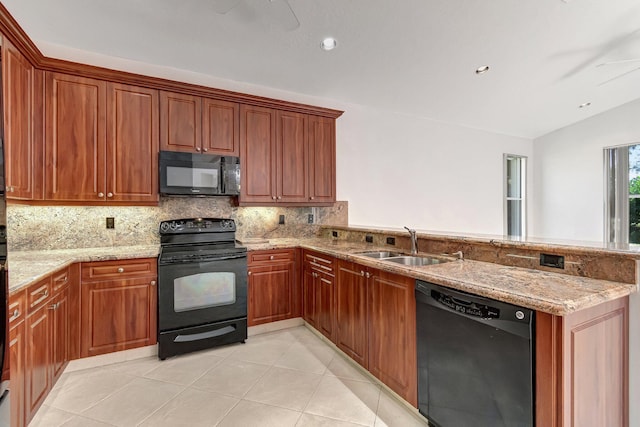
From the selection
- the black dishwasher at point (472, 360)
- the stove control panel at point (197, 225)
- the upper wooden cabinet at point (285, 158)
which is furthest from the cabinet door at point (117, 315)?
the black dishwasher at point (472, 360)

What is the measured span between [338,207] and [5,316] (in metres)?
3.23

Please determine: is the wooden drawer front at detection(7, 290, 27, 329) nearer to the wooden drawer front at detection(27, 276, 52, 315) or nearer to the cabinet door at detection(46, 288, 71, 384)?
the wooden drawer front at detection(27, 276, 52, 315)

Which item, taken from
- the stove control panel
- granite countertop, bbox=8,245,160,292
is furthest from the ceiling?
granite countertop, bbox=8,245,160,292

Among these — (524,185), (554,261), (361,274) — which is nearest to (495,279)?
(554,261)

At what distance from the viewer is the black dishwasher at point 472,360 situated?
1247 millimetres

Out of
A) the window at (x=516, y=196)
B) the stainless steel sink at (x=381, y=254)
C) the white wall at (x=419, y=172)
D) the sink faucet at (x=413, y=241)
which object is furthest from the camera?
the window at (x=516, y=196)

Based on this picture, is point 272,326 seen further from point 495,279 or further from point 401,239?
point 495,279

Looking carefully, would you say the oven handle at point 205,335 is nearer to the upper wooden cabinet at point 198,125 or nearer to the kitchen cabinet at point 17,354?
the kitchen cabinet at point 17,354

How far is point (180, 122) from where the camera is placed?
287 centimetres

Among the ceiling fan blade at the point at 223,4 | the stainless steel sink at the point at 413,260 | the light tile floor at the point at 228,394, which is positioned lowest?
the light tile floor at the point at 228,394

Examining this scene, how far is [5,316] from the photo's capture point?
1.00 m

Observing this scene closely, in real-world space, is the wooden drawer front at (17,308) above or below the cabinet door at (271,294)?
above

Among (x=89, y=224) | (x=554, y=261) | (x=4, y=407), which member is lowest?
(x=4, y=407)

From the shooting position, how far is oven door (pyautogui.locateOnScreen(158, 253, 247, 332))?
2.56 metres
